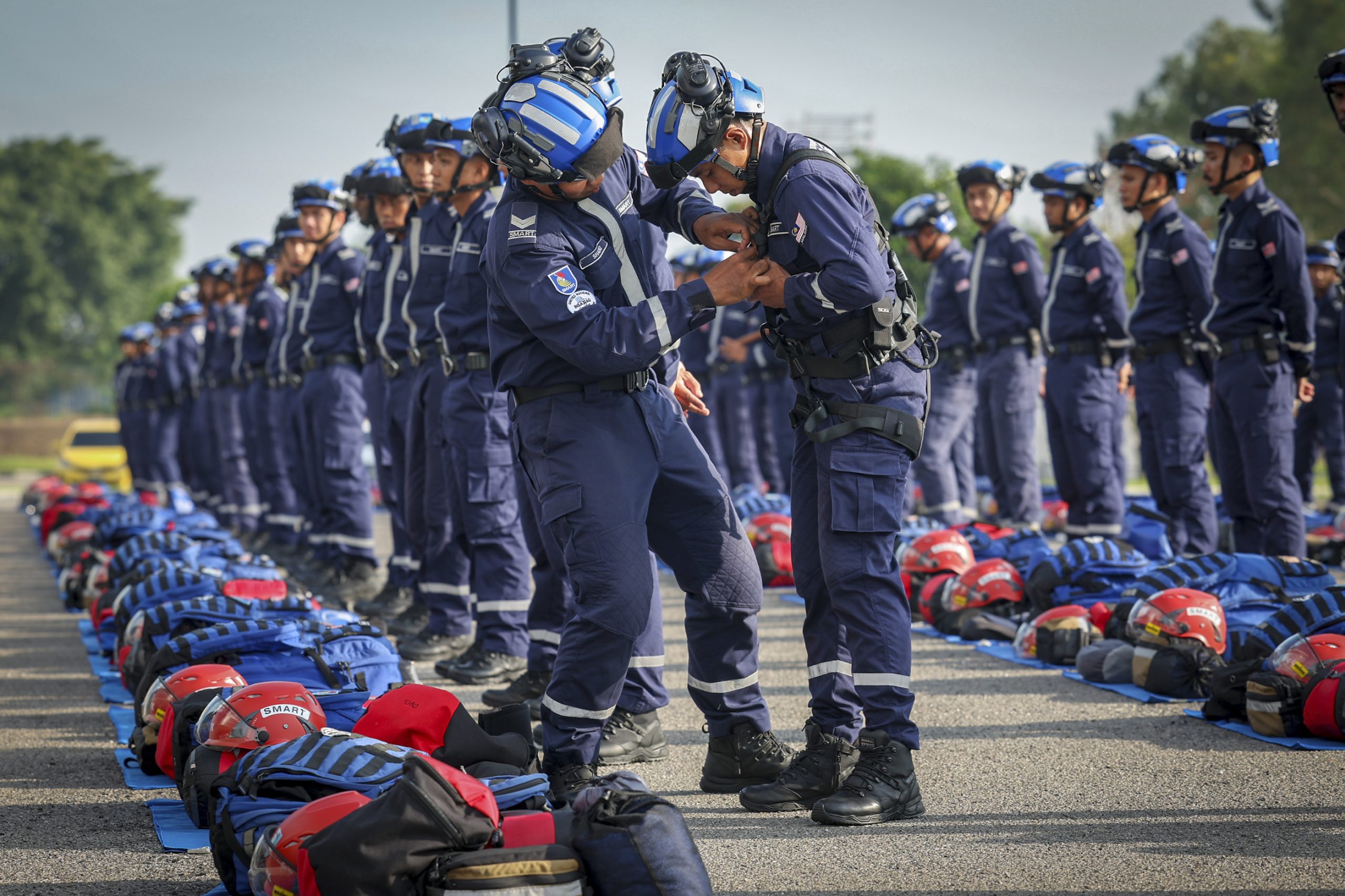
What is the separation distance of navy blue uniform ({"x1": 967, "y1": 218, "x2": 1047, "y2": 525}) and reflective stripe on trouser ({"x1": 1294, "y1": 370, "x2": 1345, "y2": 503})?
4391mm

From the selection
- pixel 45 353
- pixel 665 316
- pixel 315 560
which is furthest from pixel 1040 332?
pixel 45 353

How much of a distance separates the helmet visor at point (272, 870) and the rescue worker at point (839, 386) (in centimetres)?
170

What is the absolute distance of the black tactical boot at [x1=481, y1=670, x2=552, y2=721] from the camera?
602 cm

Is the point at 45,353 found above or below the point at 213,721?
above

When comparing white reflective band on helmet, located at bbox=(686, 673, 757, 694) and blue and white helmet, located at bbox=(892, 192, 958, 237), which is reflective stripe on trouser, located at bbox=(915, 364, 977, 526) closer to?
blue and white helmet, located at bbox=(892, 192, 958, 237)

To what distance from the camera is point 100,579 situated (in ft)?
29.5

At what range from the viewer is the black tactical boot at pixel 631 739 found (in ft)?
16.7

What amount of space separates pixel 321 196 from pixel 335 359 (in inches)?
61.0

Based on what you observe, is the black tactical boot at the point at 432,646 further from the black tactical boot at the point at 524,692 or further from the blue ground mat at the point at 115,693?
the blue ground mat at the point at 115,693

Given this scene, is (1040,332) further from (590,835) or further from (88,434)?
(88,434)

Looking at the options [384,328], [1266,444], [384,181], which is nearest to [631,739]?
[384,328]

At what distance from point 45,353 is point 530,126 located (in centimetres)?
6990

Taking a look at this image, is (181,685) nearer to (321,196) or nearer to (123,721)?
(123,721)

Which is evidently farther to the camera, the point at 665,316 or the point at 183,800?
the point at 183,800
